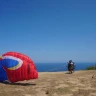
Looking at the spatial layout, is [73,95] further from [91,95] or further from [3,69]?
[3,69]

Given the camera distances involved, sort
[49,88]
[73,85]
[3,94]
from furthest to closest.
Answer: [73,85] → [49,88] → [3,94]

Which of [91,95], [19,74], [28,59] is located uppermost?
[28,59]

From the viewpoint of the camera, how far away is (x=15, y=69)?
928 inches

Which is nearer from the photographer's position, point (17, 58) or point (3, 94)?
point (3, 94)

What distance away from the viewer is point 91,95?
19344mm

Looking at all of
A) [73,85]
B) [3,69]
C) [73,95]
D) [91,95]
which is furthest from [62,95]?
[3,69]

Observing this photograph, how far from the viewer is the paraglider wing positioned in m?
23.6

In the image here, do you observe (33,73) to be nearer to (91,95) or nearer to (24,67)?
(24,67)

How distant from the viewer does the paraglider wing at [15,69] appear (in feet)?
77.3

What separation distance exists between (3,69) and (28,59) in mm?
2852

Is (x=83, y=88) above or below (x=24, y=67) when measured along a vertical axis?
below

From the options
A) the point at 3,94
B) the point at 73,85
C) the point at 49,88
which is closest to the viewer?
the point at 3,94

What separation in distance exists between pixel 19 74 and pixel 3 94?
4.84 m

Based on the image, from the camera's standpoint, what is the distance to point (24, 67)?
77.8 ft
